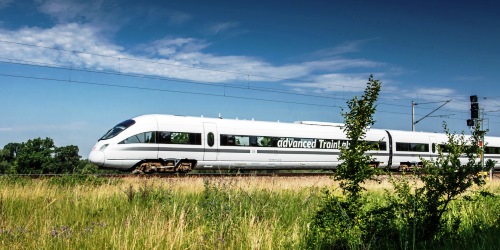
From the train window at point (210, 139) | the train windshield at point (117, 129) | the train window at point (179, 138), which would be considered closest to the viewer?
the train windshield at point (117, 129)

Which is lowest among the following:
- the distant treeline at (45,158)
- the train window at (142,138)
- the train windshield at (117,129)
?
the distant treeline at (45,158)

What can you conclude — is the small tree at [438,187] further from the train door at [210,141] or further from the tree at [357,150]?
the train door at [210,141]

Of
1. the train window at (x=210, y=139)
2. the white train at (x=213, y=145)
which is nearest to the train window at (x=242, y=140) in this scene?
the white train at (x=213, y=145)

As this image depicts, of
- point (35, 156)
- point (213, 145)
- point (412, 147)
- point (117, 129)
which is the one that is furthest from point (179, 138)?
point (35, 156)

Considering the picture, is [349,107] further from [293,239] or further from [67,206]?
[67,206]

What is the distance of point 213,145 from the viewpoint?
22156 millimetres

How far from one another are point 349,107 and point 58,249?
4.06 metres

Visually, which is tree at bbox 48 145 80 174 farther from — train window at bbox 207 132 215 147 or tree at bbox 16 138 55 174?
train window at bbox 207 132 215 147

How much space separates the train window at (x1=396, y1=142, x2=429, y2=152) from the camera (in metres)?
30.7

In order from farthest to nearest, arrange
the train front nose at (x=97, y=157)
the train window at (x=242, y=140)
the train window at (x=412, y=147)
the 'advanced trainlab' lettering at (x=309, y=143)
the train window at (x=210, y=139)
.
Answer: the train window at (x=412, y=147)
the 'advanced trainlab' lettering at (x=309, y=143)
the train window at (x=242, y=140)
the train window at (x=210, y=139)
the train front nose at (x=97, y=157)

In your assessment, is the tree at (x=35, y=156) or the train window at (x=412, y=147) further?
the tree at (x=35, y=156)

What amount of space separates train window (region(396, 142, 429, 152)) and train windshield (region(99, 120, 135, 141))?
18176 mm

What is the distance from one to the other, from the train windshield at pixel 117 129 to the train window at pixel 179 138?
4.60 ft

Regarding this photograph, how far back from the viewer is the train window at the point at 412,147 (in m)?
30.7
